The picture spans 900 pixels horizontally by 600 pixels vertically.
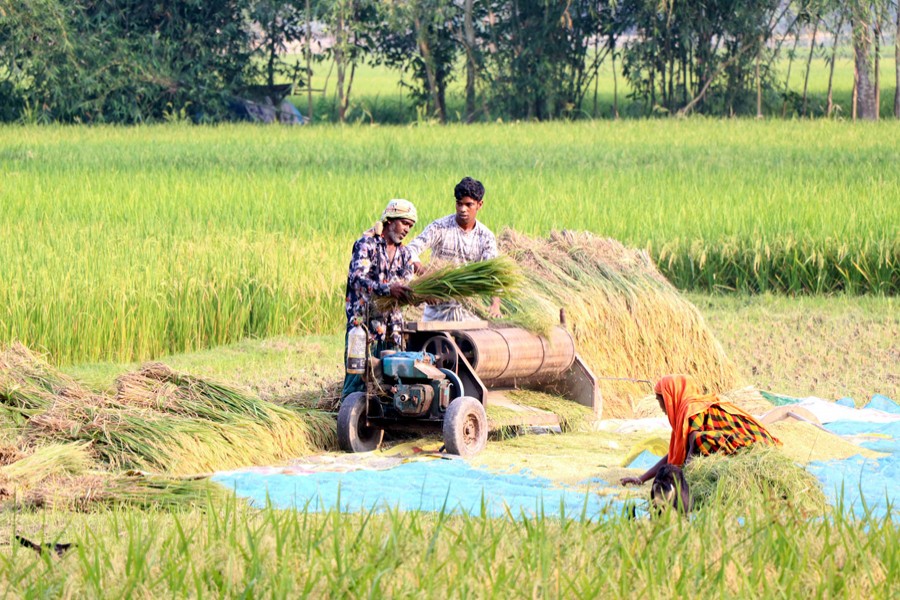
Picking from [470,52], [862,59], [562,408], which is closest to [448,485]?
[562,408]

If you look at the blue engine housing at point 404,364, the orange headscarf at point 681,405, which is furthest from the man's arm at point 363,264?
the orange headscarf at point 681,405

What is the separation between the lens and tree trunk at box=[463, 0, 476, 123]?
28.7 m

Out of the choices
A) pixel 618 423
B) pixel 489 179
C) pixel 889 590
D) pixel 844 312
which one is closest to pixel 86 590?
pixel 889 590

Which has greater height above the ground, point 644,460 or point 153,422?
point 153,422

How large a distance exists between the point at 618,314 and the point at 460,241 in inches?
59.3

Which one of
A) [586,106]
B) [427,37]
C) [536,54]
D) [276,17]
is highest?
[276,17]

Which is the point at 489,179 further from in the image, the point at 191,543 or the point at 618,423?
the point at 191,543

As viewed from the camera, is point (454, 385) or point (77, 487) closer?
point (77, 487)

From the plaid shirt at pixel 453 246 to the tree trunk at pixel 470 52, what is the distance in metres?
22.0

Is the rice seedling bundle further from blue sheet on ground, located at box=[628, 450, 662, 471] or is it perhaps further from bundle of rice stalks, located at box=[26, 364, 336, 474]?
blue sheet on ground, located at box=[628, 450, 662, 471]

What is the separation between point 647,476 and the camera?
5.22 m

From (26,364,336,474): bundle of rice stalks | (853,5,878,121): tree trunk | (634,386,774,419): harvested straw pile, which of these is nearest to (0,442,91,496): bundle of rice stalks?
(26,364,336,474): bundle of rice stalks

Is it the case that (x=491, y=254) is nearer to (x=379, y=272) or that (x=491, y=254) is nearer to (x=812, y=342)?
(x=379, y=272)

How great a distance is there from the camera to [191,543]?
150 inches
